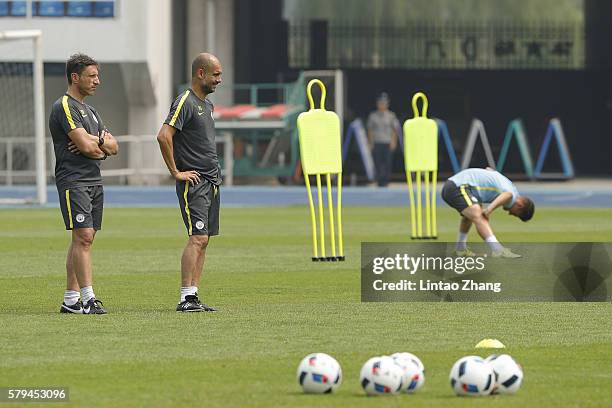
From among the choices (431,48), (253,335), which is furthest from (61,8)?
Answer: (253,335)

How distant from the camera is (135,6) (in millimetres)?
40094

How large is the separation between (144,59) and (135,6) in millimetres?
1314

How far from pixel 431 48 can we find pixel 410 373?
4301 centimetres

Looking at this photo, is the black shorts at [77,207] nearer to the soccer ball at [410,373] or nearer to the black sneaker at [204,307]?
the black sneaker at [204,307]

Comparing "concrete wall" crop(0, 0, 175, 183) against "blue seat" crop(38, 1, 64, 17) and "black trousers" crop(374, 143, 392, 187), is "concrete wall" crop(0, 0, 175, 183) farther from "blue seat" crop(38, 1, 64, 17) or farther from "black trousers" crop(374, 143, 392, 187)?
"black trousers" crop(374, 143, 392, 187)

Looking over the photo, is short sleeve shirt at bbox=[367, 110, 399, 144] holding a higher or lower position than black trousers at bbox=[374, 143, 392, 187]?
higher

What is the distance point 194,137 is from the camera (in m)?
13.2

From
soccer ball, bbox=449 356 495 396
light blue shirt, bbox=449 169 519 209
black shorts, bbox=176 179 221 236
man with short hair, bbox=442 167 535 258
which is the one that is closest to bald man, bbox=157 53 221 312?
black shorts, bbox=176 179 221 236

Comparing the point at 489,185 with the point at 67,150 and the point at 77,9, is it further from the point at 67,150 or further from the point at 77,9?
the point at 77,9

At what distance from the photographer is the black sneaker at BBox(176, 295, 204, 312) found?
43.2ft

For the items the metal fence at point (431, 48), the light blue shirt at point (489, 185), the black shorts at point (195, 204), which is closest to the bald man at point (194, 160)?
the black shorts at point (195, 204)

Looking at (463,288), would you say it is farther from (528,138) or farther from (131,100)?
(528,138)

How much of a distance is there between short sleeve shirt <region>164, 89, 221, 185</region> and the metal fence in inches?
1342

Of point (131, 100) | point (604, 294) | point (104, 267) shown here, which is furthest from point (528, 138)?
point (604, 294)
